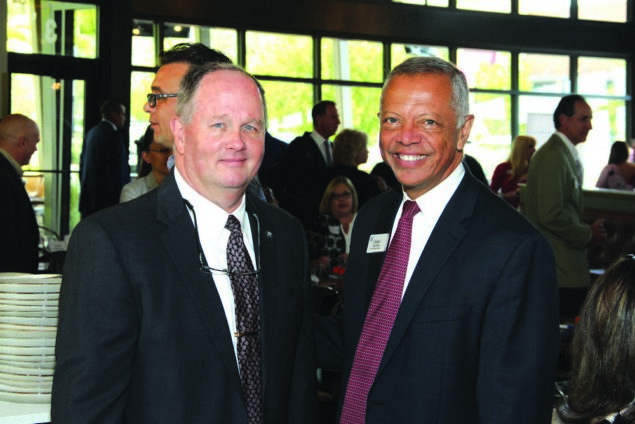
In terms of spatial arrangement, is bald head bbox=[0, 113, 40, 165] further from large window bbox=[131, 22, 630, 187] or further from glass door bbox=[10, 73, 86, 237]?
large window bbox=[131, 22, 630, 187]

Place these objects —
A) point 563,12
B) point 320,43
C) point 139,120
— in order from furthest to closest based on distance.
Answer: point 563,12 < point 320,43 < point 139,120

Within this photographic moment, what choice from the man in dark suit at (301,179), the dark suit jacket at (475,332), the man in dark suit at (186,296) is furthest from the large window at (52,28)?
the dark suit jacket at (475,332)

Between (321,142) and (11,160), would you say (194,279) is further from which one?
(321,142)

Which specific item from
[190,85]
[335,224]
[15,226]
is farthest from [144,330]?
[335,224]

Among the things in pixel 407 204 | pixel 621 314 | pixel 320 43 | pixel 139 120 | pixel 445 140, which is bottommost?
pixel 621 314

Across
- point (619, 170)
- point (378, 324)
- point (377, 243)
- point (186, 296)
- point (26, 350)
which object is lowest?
point (26, 350)

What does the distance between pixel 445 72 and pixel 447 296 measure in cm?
60

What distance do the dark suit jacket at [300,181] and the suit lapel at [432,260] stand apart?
17.4 feet

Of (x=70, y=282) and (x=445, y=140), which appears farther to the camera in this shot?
(x=445, y=140)

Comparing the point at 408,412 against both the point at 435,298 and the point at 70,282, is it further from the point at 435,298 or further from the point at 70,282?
the point at 70,282

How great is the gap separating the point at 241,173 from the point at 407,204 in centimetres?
60

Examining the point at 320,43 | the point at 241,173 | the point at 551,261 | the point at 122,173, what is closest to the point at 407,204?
the point at 551,261

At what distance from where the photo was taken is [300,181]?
7.75 m

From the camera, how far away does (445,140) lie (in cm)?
243
